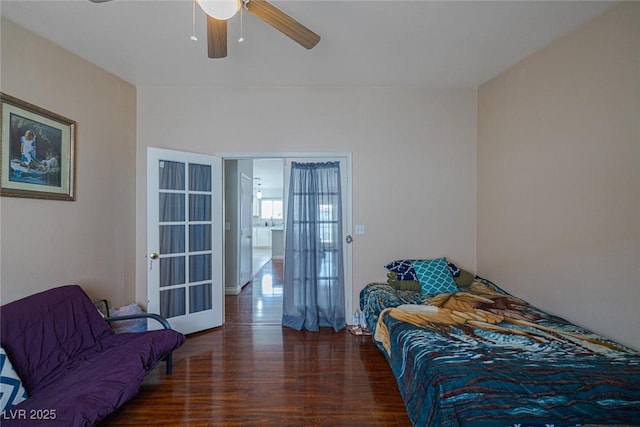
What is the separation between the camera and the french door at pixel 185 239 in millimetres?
2754

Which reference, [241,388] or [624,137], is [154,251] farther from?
[624,137]

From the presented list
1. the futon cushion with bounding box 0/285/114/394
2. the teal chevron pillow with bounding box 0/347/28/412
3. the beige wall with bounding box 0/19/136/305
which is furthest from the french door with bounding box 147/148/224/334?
the teal chevron pillow with bounding box 0/347/28/412

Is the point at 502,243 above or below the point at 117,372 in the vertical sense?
above

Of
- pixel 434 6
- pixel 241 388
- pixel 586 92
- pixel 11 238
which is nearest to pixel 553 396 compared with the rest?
pixel 241 388

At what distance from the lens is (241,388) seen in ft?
6.79

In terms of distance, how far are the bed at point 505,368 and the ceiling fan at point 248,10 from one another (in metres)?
2.09

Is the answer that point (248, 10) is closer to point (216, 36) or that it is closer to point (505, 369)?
point (216, 36)

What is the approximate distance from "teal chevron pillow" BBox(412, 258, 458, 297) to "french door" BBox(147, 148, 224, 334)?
231 cm

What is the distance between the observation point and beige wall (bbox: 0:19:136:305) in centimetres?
199

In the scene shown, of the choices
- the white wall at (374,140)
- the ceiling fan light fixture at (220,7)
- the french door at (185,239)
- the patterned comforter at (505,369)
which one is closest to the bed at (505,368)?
the patterned comforter at (505,369)

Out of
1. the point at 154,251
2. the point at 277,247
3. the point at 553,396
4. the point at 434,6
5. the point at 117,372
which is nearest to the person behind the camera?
the point at 553,396

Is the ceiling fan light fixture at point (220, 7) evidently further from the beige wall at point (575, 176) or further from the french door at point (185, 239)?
the beige wall at point (575, 176)

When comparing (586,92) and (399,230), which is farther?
(399,230)

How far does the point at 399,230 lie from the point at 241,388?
2264 millimetres
